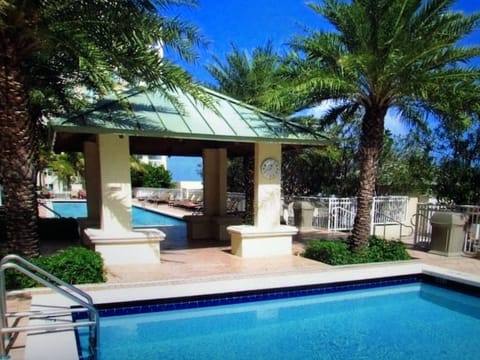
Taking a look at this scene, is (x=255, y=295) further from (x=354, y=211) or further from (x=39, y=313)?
(x=354, y=211)

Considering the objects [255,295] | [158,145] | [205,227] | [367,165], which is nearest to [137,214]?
[205,227]

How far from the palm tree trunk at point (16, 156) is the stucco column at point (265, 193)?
5.54m

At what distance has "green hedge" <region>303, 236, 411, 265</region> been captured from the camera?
10086 millimetres

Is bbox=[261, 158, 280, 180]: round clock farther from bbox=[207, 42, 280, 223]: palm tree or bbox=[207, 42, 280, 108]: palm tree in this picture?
bbox=[207, 42, 280, 108]: palm tree

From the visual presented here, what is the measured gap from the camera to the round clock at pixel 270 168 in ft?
34.7

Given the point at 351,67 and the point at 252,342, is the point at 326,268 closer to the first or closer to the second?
the point at 252,342

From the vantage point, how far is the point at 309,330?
7273mm

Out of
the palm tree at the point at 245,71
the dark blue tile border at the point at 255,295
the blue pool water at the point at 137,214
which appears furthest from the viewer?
the blue pool water at the point at 137,214

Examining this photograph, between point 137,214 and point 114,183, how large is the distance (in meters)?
18.6

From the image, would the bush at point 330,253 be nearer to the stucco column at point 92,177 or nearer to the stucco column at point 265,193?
the stucco column at point 265,193

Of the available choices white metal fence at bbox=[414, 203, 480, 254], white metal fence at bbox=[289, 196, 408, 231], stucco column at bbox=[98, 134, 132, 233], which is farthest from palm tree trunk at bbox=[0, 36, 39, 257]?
white metal fence at bbox=[289, 196, 408, 231]

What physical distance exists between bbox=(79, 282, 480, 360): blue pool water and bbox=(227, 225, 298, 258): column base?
7.28 feet

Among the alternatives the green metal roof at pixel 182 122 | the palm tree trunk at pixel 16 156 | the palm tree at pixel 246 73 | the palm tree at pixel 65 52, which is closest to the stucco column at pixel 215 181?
the palm tree at pixel 246 73

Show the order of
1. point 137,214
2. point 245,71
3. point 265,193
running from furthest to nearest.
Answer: point 137,214
point 245,71
point 265,193
